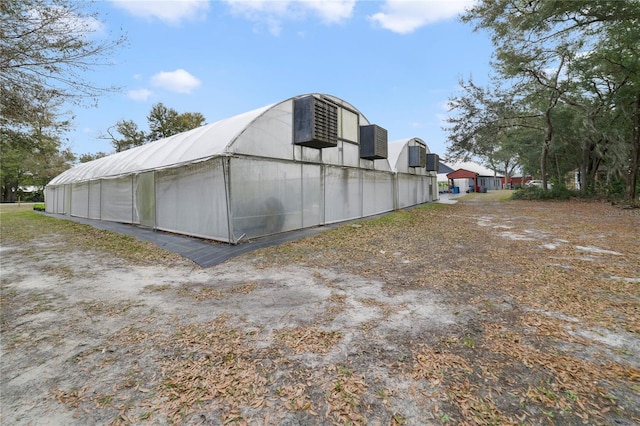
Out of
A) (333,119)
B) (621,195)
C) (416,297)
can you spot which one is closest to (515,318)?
(416,297)

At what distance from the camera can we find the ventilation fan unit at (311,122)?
27.8ft

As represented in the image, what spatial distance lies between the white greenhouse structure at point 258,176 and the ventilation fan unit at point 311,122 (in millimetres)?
30

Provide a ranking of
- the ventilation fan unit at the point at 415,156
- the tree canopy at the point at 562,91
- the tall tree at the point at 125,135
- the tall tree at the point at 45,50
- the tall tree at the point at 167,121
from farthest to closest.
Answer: the tall tree at the point at 125,135
the tall tree at the point at 167,121
the ventilation fan unit at the point at 415,156
the tree canopy at the point at 562,91
the tall tree at the point at 45,50

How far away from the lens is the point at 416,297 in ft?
12.2

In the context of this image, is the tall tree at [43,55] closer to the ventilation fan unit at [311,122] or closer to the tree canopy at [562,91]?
the ventilation fan unit at [311,122]

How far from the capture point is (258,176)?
7.57 metres

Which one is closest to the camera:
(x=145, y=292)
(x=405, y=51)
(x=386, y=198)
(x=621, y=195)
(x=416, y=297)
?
(x=416, y=297)

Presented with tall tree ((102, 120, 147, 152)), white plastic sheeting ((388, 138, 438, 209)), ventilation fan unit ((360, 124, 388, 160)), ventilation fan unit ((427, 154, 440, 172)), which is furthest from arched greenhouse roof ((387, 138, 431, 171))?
tall tree ((102, 120, 147, 152))

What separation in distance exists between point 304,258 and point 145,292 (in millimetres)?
2892

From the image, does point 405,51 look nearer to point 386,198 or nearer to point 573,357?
point 386,198

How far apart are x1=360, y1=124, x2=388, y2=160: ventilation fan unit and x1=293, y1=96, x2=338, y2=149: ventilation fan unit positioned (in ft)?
9.87

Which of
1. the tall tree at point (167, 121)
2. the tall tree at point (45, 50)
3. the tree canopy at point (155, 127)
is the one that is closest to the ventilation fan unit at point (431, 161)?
the tall tree at point (45, 50)

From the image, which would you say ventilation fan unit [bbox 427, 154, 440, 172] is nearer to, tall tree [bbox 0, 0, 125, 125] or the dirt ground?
the dirt ground

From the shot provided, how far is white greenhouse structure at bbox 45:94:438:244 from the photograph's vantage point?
7.22 m
